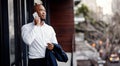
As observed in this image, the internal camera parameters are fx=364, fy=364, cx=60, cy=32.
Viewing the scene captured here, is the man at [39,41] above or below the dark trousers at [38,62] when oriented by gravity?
above

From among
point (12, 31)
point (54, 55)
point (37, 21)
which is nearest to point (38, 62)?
point (54, 55)

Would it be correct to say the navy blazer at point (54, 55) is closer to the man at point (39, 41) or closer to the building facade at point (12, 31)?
the man at point (39, 41)

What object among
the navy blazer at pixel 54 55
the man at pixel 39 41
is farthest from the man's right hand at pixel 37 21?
the navy blazer at pixel 54 55

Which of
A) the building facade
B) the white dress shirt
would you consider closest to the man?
the white dress shirt

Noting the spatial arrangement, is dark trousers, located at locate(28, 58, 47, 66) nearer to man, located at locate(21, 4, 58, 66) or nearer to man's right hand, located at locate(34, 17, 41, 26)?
man, located at locate(21, 4, 58, 66)

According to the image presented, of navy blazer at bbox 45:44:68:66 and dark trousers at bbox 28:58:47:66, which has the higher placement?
navy blazer at bbox 45:44:68:66

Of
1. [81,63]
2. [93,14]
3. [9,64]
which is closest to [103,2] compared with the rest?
[93,14]

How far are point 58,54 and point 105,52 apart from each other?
16.0 m

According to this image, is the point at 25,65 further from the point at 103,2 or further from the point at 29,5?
the point at 103,2

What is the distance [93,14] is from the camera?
25.7m

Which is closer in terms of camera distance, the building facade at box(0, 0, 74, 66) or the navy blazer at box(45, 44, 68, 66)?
the navy blazer at box(45, 44, 68, 66)

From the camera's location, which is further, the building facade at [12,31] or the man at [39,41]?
the building facade at [12,31]

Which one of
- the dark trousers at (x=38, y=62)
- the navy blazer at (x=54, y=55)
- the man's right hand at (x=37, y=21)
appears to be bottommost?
the dark trousers at (x=38, y=62)

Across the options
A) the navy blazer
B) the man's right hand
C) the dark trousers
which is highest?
the man's right hand
